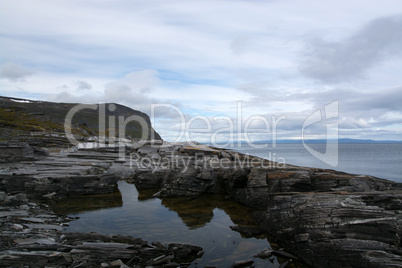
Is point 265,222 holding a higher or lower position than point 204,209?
higher

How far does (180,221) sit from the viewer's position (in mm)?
20500

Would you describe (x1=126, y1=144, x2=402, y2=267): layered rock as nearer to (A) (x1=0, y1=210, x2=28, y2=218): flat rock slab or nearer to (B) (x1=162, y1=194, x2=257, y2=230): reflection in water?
(B) (x1=162, y1=194, x2=257, y2=230): reflection in water

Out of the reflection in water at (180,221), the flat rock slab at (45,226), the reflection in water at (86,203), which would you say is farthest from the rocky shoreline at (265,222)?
the reflection in water at (180,221)

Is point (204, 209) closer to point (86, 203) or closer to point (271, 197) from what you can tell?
point (271, 197)

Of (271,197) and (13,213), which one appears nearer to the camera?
(13,213)

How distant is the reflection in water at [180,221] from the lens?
1547 cm

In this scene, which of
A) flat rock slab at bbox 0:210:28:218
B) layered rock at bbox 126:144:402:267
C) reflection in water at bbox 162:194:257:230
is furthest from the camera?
reflection in water at bbox 162:194:257:230

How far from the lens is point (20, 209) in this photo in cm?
2038

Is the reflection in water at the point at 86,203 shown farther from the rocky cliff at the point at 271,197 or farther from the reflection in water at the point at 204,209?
the reflection in water at the point at 204,209

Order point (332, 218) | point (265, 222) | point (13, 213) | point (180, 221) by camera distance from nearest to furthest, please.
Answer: point (332, 218)
point (265, 222)
point (13, 213)
point (180, 221)

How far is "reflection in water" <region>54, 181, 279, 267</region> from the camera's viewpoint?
15472 mm

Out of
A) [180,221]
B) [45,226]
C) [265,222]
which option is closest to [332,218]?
[265,222]

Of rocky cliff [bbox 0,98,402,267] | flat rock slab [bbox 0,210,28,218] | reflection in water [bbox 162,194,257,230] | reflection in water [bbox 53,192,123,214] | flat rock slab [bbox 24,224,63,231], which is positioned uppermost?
rocky cliff [bbox 0,98,402,267]

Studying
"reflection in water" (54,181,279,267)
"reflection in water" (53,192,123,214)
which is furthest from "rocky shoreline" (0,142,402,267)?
"reflection in water" (54,181,279,267)
